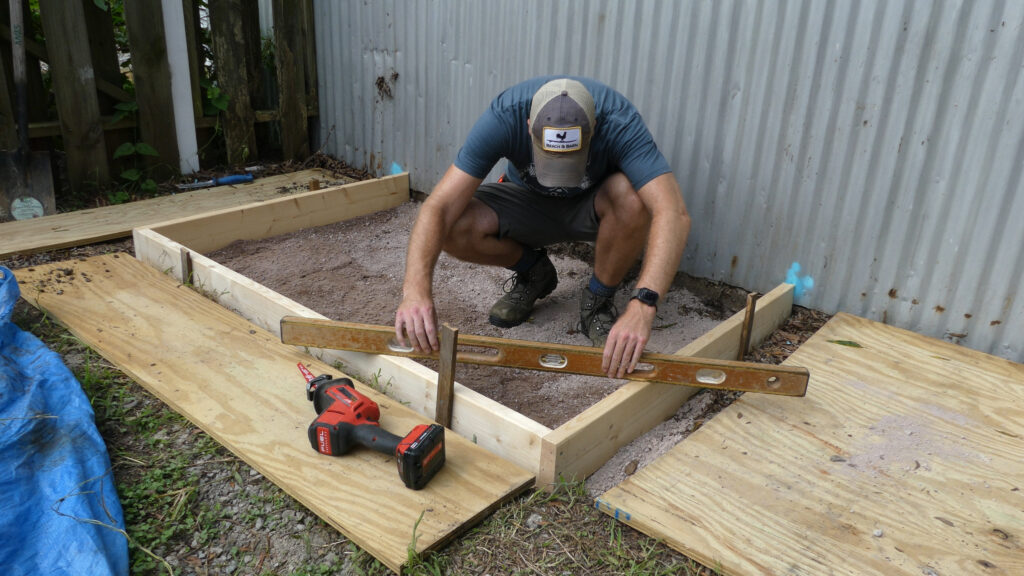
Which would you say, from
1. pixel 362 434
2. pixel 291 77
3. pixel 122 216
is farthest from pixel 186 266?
pixel 291 77

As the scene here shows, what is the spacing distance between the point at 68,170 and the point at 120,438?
111 inches

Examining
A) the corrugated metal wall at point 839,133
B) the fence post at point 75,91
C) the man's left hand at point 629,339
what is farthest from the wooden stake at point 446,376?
the fence post at point 75,91

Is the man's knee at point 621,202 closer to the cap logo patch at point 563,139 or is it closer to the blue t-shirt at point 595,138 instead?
the blue t-shirt at point 595,138

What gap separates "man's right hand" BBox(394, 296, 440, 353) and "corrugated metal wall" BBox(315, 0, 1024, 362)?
1.61 metres

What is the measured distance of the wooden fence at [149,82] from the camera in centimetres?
408

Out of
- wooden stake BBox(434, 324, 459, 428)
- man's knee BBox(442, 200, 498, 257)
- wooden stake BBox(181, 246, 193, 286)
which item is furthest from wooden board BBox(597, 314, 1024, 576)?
wooden stake BBox(181, 246, 193, 286)

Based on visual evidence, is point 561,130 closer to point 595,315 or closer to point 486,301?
point 595,315

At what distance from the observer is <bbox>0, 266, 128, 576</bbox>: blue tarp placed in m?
1.61

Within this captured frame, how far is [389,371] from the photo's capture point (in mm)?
2396

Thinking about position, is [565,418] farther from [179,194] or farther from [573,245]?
[179,194]

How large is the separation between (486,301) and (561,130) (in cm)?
121

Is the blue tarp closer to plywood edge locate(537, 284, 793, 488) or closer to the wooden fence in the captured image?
plywood edge locate(537, 284, 793, 488)

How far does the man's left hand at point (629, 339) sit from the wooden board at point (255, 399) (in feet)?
1.38

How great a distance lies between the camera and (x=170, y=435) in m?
2.18
